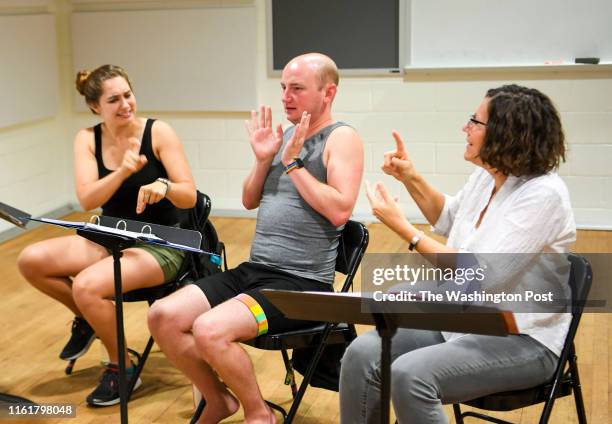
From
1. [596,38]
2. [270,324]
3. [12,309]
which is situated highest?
[596,38]

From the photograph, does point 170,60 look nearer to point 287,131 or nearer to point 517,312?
point 287,131

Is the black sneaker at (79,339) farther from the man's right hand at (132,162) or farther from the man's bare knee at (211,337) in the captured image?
the man's bare knee at (211,337)

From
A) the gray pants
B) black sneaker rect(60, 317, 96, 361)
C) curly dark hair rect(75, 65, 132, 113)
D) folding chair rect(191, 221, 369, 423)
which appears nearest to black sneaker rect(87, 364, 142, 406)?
black sneaker rect(60, 317, 96, 361)

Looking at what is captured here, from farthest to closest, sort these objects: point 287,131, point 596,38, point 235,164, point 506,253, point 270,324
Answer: point 235,164 → point 596,38 → point 287,131 → point 270,324 → point 506,253

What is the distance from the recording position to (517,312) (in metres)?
2.30

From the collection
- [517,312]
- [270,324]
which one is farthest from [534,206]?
[270,324]

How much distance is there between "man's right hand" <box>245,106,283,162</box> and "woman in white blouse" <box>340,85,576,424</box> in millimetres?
582

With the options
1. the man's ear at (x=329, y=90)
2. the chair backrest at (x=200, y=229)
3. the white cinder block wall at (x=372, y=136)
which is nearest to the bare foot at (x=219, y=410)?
the chair backrest at (x=200, y=229)

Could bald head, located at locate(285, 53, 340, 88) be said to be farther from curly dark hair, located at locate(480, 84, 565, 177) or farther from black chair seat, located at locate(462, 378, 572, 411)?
black chair seat, located at locate(462, 378, 572, 411)

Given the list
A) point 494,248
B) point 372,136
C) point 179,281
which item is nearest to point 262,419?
point 179,281

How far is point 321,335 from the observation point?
2.69 meters

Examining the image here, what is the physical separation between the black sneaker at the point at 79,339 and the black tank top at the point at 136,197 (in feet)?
1.48

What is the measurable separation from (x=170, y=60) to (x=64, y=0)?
3.00 ft

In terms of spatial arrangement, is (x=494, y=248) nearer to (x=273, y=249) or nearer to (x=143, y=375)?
(x=273, y=249)
